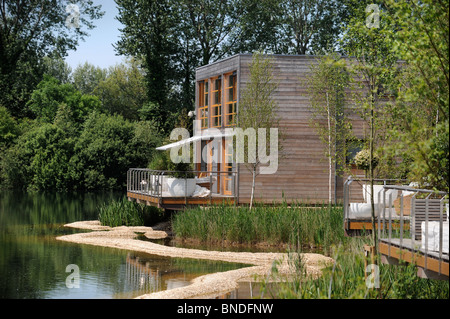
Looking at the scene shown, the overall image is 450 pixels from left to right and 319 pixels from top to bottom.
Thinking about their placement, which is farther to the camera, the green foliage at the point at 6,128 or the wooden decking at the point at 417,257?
the green foliage at the point at 6,128

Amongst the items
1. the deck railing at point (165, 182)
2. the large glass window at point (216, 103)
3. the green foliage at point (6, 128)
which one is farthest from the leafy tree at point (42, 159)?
the large glass window at point (216, 103)

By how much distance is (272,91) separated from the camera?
18609 mm

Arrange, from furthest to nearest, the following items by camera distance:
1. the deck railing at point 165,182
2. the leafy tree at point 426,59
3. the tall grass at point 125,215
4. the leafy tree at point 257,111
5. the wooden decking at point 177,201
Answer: the tall grass at point 125,215 → the leafy tree at point 257,111 → the deck railing at point 165,182 → the wooden decking at point 177,201 → the leafy tree at point 426,59

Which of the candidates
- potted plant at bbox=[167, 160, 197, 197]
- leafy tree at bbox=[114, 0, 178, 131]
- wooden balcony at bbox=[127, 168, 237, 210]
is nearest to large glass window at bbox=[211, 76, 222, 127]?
wooden balcony at bbox=[127, 168, 237, 210]

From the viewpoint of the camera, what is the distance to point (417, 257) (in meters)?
6.75

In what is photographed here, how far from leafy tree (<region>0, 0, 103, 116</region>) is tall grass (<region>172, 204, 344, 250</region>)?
23635 mm

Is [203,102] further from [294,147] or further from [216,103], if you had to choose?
[294,147]

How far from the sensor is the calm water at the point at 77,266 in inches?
380

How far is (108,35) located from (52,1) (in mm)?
3701

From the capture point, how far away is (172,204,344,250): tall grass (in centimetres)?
1404

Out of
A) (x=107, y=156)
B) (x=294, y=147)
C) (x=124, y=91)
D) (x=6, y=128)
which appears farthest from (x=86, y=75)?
(x=294, y=147)

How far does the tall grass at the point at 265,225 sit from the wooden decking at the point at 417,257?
19.7 feet

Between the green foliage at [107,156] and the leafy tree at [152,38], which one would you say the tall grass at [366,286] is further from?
the leafy tree at [152,38]

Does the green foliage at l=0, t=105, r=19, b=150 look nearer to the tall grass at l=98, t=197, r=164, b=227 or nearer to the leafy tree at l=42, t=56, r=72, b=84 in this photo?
the tall grass at l=98, t=197, r=164, b=227
